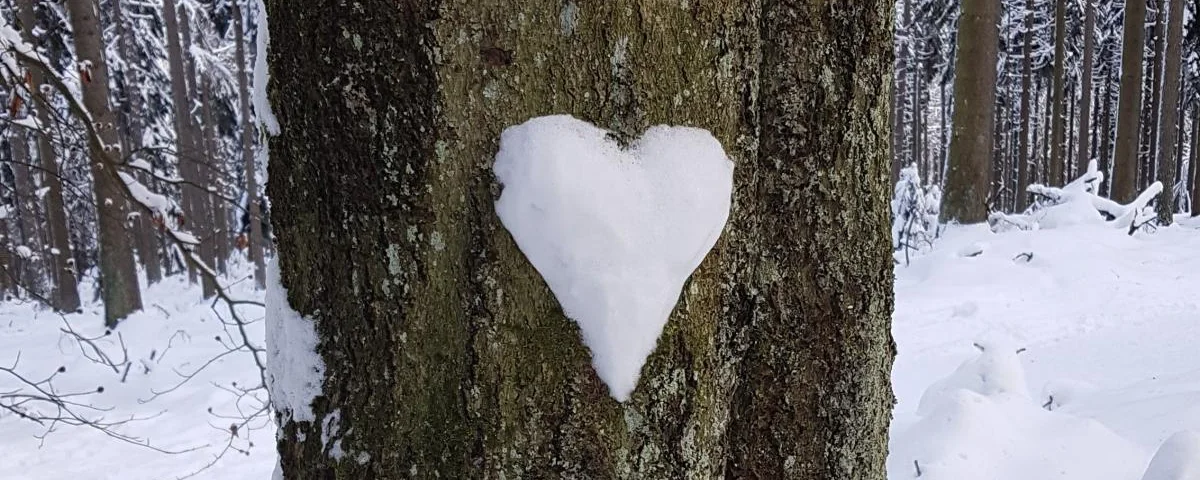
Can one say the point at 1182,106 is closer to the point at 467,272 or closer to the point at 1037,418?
the point at 1037,418

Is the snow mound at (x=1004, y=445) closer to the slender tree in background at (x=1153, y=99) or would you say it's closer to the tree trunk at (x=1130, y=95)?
the tree trunk at (x=1130, y=95)

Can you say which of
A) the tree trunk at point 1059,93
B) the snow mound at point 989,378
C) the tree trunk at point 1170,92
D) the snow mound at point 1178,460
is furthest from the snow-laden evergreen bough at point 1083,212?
the tree trunk at point 1059,93

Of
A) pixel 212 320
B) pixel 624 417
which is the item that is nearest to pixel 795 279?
pixel 624 417

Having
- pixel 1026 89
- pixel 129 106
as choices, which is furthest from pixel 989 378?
pixel 1026 89

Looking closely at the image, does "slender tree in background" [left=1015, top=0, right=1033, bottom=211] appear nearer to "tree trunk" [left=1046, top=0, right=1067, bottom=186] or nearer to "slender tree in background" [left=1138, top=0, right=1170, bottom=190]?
"tree trunk" [left=1046, top=0, right=1067, bottom=186]

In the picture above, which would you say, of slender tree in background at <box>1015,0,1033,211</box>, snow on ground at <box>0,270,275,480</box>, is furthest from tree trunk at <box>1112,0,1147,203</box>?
snow on ground at <box>0,270,275,480</box>

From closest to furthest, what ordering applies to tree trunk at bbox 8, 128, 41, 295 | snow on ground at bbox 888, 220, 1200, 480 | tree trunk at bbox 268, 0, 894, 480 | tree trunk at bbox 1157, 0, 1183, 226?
tree trunk at bbox 268, 0, 894, 480 < snow on ground at bbox 888, 220, 1200, 480 < tree trunk at bbox 8, 128, 41, 295 < tree trunk at bbox 1157, 0, 1183, 226
